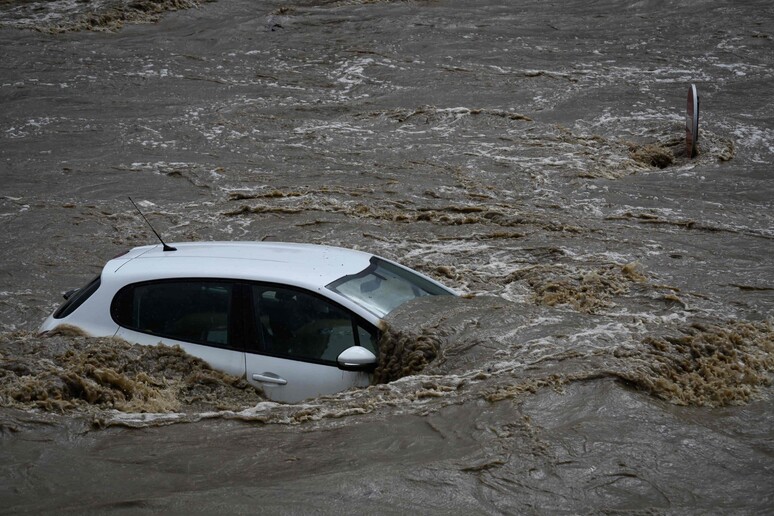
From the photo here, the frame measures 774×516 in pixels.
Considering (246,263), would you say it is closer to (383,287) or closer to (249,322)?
(249,322)

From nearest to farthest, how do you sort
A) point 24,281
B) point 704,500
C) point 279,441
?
point 704,500 < point 279,441 < point 24,281

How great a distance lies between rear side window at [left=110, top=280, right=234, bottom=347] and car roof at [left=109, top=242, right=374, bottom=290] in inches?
2.9

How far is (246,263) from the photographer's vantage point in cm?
623

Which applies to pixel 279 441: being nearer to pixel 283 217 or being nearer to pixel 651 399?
pixel 651 399

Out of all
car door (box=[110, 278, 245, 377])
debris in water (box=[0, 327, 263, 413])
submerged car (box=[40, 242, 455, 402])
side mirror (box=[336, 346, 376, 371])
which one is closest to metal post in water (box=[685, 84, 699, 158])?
submerged car (box=[40, 242, 455, 402])

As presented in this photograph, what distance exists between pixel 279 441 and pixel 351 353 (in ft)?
2.52

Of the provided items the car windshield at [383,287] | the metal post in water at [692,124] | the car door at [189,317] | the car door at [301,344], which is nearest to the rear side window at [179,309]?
the car door at [189,317]

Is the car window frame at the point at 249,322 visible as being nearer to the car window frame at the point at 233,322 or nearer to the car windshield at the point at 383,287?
the car window frame at the point at 233,322

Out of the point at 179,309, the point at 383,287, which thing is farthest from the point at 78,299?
the point at 383,287

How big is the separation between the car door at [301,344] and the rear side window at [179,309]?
0.24 m

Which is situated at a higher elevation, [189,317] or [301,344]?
[189,317]

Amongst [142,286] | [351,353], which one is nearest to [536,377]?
[351,353]

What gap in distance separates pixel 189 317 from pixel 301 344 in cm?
78

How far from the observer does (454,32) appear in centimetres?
1873
